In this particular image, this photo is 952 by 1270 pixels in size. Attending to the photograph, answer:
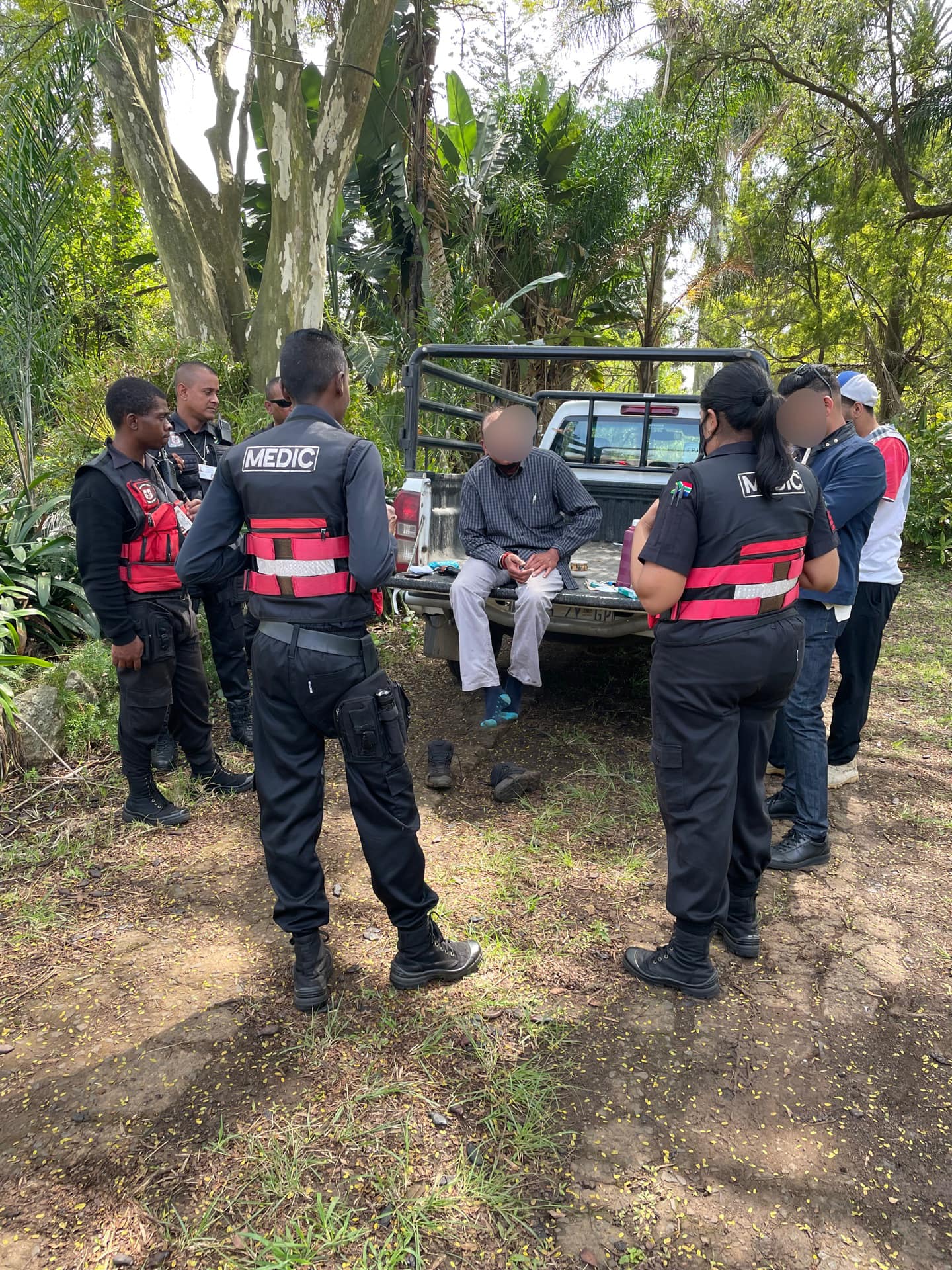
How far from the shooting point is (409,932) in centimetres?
250

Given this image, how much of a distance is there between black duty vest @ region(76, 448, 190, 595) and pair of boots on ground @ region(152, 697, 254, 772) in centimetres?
97

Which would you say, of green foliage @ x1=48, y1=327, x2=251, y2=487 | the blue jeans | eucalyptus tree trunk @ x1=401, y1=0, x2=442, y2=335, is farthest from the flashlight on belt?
eucalyptus tree trunk @ x1=401, y1=0, x2=442, y2=335

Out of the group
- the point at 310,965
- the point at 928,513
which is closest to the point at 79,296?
the point at 310,965

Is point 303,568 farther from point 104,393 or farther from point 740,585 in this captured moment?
point 104,393

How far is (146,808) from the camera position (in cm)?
363

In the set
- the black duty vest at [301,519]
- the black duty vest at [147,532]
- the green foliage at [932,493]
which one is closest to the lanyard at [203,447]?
the black duty vest at [147,532]

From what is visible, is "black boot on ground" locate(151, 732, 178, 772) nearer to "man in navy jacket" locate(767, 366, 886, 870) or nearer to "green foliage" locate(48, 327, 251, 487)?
"green foliage" locate(48, 327, 251, 487)

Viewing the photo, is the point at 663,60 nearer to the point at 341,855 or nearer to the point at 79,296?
the point at 79,296

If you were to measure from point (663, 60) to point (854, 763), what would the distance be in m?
15.5

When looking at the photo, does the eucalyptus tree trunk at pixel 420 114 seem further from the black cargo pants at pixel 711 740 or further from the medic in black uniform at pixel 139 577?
the black cargo pants at pixel 711 740

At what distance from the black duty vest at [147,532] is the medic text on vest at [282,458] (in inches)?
50.9

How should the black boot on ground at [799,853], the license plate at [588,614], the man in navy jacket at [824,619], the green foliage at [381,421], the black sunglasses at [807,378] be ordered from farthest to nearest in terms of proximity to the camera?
the green foliage at [381,421]
the license plate at [588,614]
the black boot on ground at [799,853]
the man in navy jacket at [824,619]
the black sunglasses at [807,378]

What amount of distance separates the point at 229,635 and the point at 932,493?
9.87 metres

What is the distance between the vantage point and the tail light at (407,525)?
4477 mm
